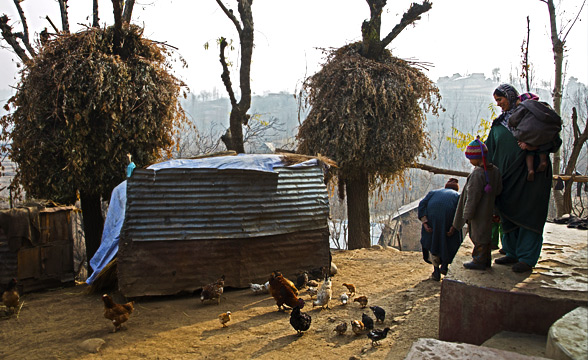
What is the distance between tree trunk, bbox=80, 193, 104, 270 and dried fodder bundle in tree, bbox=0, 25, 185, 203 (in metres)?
0.57

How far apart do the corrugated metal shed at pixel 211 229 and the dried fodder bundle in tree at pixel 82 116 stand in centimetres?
207

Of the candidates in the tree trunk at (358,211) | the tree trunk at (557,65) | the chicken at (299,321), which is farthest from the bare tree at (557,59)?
the chicken at (299,321)

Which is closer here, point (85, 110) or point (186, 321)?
point (186, 321)

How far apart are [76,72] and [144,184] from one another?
2881 mm

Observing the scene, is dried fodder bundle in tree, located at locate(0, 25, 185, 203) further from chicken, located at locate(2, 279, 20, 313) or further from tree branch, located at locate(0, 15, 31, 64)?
tree branch, located at locate(0, 15, 31, 64)

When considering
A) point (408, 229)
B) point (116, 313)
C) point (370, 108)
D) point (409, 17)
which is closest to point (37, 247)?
point (116, 313)

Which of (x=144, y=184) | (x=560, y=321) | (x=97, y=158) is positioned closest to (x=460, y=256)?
(x=560, y=321)

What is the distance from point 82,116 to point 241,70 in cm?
463

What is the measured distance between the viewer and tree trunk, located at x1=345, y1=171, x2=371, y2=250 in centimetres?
1123

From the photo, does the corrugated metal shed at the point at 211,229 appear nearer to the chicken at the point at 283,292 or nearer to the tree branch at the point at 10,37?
the chicken at the point at 283,292

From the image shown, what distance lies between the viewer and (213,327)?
518 cm

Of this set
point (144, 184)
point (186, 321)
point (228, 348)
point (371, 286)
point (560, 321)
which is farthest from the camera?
point (371, 286)

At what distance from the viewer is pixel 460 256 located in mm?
4758

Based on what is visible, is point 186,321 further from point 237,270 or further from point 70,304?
point 70,304
